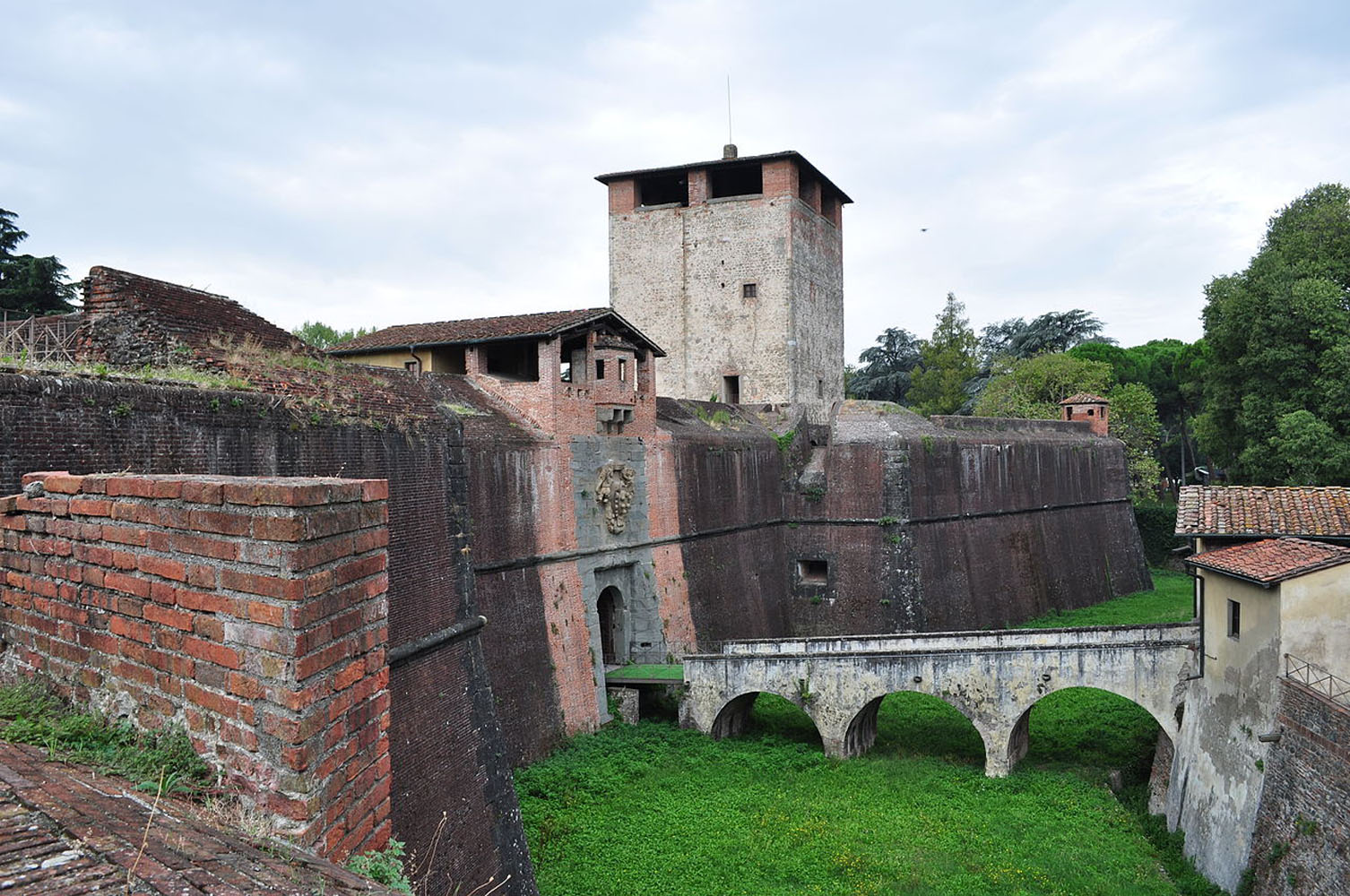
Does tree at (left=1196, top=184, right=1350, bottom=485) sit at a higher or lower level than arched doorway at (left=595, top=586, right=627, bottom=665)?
higher

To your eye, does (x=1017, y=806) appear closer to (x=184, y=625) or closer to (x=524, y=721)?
(x=524, y=721)

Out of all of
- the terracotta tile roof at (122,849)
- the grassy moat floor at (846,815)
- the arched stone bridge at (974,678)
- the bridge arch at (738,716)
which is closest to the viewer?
the terracotta tile roof at (122,849)

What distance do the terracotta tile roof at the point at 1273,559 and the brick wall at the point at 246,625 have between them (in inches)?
439

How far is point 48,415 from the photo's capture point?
6.49 metres

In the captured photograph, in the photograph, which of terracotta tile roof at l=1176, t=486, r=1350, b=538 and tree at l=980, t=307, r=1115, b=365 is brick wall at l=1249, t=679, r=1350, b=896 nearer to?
terracotta tile roof at l=1176, t=486, r=1350, b=538

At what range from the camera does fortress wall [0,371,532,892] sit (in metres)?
6.68

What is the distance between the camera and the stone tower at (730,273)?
25531 millimetres

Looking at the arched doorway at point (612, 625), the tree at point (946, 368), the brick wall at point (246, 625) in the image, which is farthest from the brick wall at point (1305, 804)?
the tree at point (946, 368)

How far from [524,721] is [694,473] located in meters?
7.57

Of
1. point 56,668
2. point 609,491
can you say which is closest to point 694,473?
point 609,491

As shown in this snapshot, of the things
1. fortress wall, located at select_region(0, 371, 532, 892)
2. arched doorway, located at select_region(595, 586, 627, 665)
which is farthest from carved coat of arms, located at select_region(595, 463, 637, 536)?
fortress wall, located at select_region(0, 371, 532, 892)

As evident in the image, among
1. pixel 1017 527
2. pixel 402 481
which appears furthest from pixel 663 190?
pixel 402 481

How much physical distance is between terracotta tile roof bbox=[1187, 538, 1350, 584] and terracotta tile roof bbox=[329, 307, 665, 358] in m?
10.4

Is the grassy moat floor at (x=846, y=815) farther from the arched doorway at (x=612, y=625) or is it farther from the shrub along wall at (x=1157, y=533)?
the shrub along wall at (x=1157, y=533)
